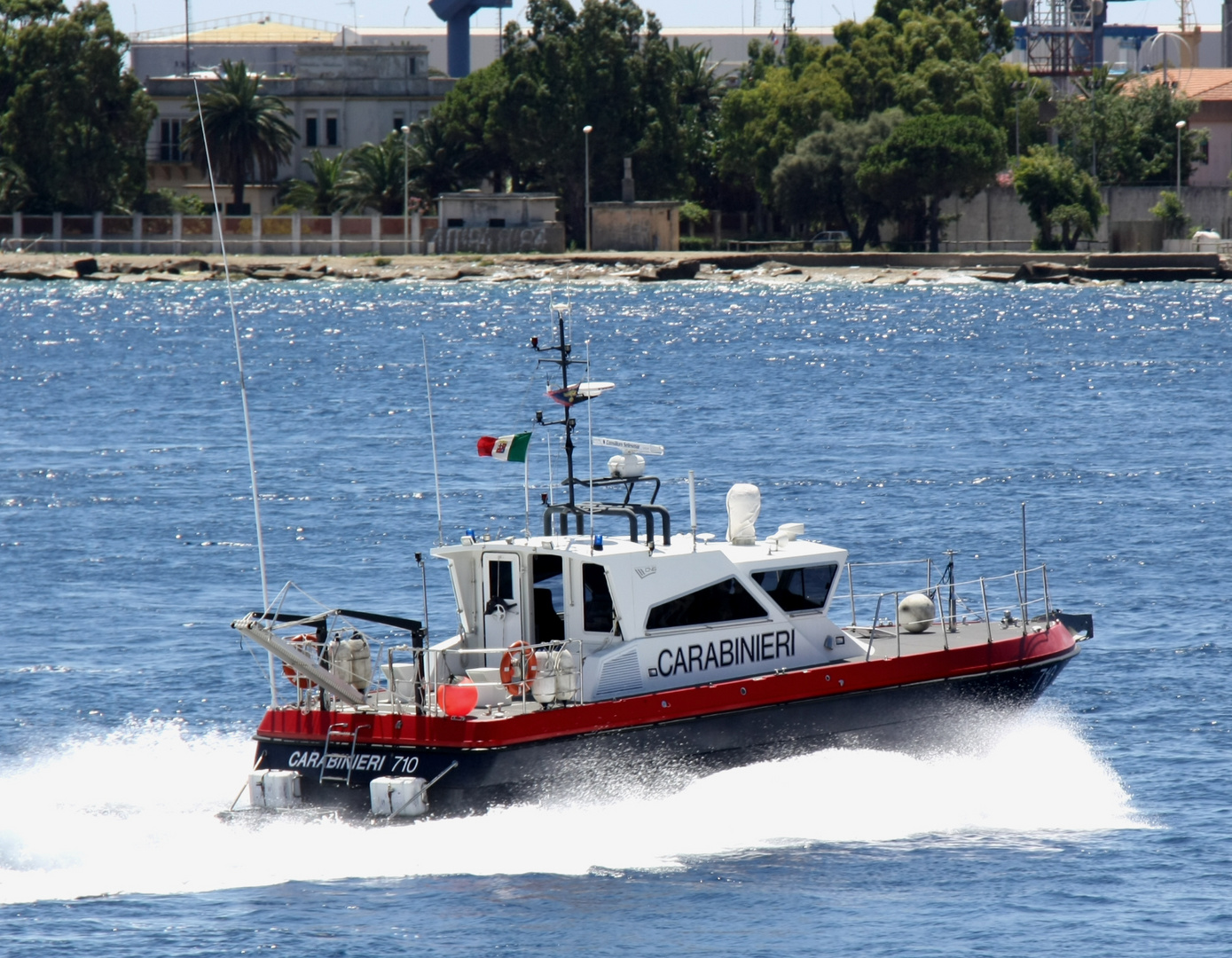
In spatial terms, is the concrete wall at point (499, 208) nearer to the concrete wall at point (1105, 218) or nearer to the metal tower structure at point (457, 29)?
the concrete wall at point (1105, 218)

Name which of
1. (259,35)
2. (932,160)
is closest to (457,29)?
(259,35)

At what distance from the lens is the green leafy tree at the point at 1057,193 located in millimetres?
97000

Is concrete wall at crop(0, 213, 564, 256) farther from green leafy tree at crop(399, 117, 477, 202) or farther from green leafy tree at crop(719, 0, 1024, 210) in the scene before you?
green leafy tree at crop(719, 0, 1024, 210)

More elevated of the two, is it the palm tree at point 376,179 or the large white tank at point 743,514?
the palm tree at point 376,179

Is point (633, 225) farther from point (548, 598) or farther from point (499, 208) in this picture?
point (548, 598)

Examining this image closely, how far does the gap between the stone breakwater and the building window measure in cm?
1531

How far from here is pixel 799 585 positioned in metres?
17.1

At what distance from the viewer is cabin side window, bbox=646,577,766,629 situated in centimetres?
1634

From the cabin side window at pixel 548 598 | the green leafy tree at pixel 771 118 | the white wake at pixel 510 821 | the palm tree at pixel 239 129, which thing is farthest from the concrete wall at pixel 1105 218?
the cabin side window at pixel 548 598

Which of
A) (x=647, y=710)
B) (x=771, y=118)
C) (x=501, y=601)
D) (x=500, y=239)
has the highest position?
(x=771, y=118)

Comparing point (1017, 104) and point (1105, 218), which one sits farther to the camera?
point (1017, 104)

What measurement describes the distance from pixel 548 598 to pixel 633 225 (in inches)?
3512

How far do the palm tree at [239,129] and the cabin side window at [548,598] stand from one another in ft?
309

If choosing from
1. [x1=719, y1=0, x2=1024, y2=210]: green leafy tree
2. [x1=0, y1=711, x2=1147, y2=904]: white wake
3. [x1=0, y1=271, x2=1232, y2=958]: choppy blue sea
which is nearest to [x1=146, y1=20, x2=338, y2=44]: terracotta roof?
[x1=719, y1=0, x2=1024, y2=210]: green leafy tree
